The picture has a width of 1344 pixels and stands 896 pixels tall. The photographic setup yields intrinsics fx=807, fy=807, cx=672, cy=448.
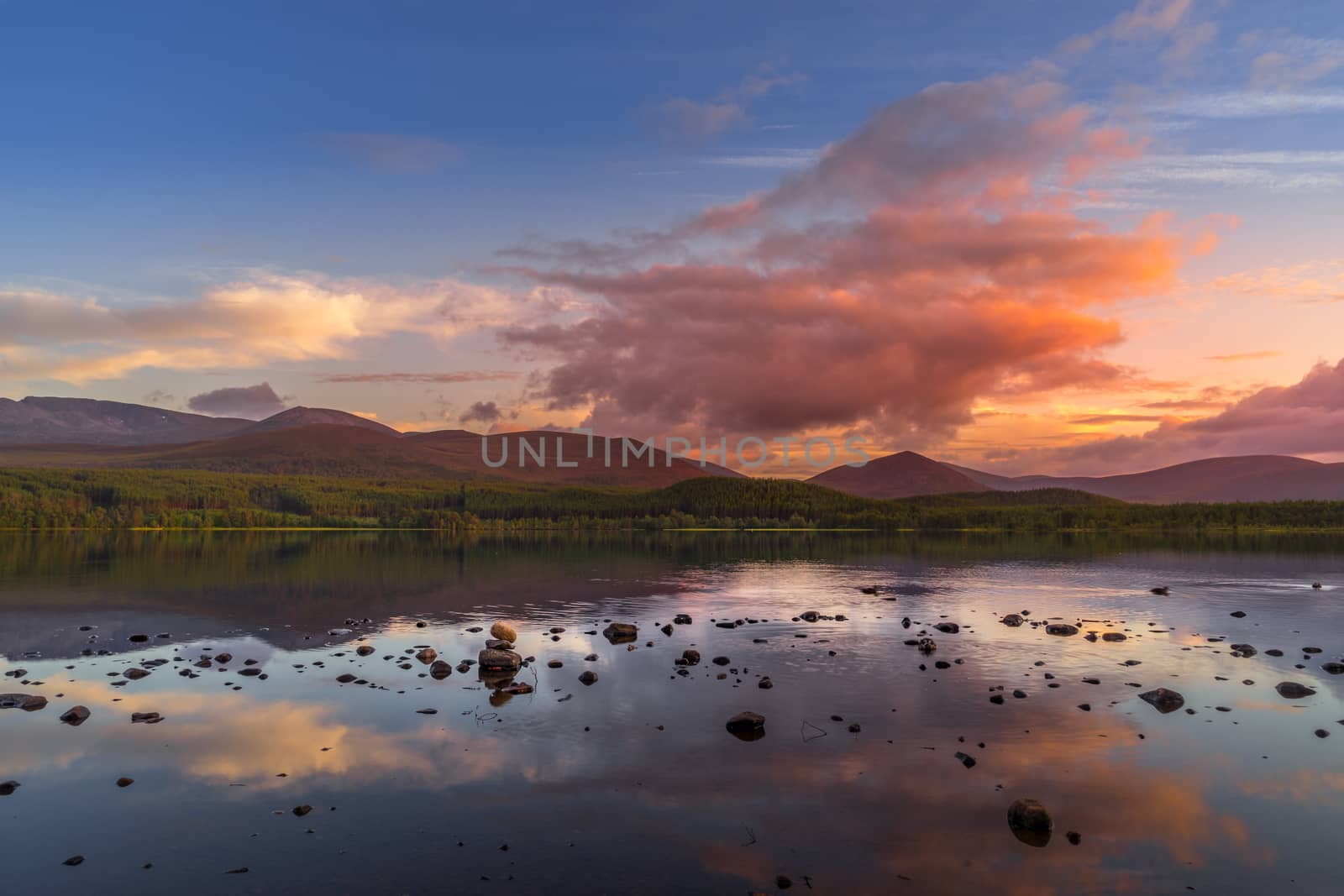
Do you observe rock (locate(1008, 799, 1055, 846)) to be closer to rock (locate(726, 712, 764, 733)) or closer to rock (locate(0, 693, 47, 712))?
rock (locate(726, 712, 764, 733))

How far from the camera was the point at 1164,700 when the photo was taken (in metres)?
34.9

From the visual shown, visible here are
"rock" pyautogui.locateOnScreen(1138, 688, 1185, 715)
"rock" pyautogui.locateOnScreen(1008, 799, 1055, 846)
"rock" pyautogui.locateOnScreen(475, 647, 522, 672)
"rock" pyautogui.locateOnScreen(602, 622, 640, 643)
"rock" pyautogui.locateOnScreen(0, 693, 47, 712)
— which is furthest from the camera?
"rock" pyautogui.locateOnScreen(602, 622, 640, 643)

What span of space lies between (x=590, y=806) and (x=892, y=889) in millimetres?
8854

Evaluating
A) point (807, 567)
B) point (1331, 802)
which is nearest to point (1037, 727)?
point (1331, 802)

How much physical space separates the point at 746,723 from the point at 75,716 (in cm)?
2637

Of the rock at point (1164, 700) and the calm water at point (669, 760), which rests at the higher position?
the rock at point (1164, 700)

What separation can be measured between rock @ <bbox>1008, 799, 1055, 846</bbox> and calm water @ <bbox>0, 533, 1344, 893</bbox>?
1.50 ft

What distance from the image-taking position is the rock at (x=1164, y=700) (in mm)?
34372

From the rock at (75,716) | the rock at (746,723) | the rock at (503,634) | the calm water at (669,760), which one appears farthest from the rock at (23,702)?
the rock at (746,723)

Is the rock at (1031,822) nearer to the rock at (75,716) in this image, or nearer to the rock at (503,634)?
the rock at (503,634)

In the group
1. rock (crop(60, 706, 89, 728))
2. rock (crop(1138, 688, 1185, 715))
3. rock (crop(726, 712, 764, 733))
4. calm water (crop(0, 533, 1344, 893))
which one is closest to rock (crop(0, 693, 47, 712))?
calm water (crop(0, 533, 1344, 893))

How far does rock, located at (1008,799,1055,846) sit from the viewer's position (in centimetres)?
2145

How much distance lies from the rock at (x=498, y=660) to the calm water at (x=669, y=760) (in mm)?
971

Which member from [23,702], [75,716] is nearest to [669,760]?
[75,716]
